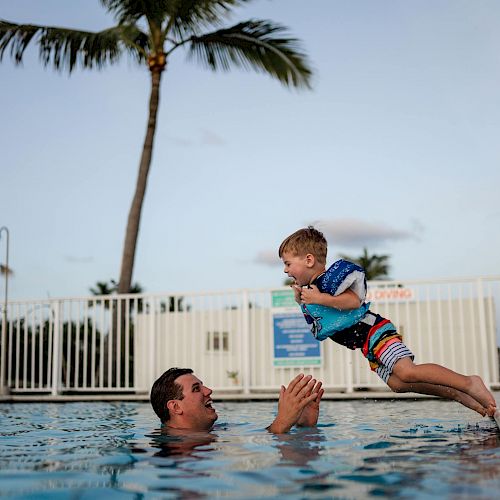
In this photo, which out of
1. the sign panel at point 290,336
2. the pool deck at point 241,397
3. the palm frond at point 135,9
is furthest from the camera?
the palm frond at point 135,9

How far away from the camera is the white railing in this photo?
396 inches

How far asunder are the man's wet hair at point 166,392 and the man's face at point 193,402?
30 mm

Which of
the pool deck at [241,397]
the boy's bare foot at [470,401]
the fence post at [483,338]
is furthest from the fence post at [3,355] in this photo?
the boy's bare foot at [470,401]

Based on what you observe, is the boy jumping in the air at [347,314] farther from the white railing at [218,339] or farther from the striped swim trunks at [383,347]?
the white railing at [218,339]

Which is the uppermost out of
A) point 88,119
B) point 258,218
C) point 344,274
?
point 88,119

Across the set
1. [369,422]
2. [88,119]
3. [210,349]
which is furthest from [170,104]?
[369,422]

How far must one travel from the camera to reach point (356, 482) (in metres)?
2.22

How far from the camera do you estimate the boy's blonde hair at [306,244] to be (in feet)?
13.4

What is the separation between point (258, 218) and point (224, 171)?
52.4 inches

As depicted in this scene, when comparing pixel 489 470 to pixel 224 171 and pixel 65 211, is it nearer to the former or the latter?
pixel 224 171

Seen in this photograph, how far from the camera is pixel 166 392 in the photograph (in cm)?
401

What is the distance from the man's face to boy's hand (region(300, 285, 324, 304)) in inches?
30.2

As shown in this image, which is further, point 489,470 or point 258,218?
point 258,218

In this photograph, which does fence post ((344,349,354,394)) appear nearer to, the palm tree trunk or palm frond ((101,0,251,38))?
the palm tree trunk
